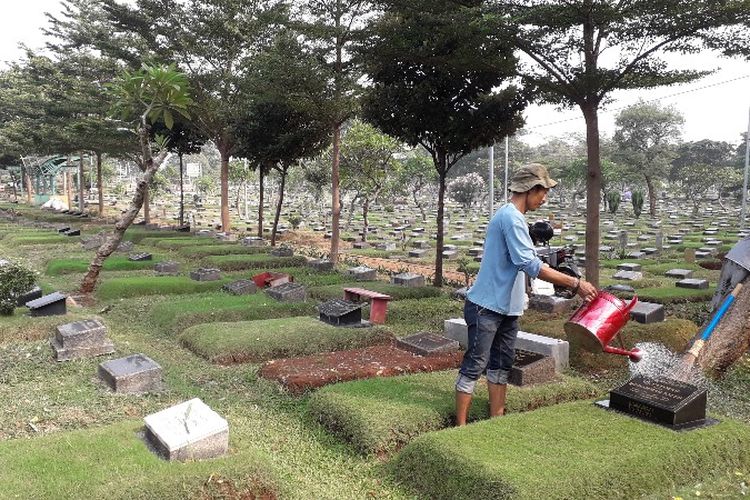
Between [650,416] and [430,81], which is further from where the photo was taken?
[430,81]

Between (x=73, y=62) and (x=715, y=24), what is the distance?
29882mm

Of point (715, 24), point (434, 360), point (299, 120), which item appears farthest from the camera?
point (299, 120)

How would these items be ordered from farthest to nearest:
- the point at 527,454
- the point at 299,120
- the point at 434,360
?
the point at 299,120
the point at 434,360
the point at 527,454

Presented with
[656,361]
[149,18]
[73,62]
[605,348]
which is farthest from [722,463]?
[73,62]

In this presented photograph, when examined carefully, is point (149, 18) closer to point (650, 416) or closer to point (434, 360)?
point (434, 360)

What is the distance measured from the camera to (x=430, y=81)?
38.1ft

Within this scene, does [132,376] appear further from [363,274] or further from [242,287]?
[363,274]

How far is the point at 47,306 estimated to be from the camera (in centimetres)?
927

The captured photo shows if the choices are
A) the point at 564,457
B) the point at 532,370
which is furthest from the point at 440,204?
the point at 564,457

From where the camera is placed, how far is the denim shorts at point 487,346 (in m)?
4.75

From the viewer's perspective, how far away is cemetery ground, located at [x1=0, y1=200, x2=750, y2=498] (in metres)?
4.03

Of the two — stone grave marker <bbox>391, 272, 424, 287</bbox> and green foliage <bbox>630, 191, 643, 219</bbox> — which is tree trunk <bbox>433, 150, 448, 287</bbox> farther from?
green foliage <bbox>630, 191, 643, 219</bbox>

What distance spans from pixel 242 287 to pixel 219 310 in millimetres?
2096

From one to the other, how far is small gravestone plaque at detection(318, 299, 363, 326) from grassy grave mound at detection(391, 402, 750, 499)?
4.28 m
